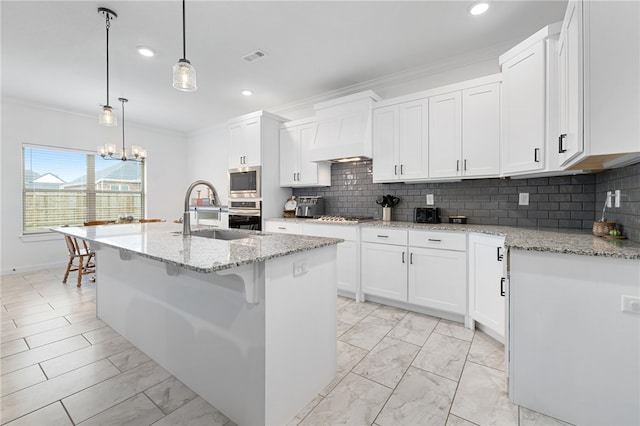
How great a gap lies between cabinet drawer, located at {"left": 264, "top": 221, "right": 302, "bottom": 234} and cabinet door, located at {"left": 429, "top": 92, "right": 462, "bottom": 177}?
1766 millimetres

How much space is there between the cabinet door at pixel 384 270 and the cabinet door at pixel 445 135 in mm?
950

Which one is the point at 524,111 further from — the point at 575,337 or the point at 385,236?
the point at 575,337

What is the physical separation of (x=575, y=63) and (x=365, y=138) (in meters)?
2.10

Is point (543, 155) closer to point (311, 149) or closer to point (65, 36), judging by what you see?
point (311, 149)

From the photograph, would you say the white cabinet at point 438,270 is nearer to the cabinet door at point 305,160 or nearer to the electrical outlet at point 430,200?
the electrical outlet at point 430,200

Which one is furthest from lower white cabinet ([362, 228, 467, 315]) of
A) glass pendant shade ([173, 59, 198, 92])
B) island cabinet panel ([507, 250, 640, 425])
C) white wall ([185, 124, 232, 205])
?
white wall ([185, 124, 232, 205])

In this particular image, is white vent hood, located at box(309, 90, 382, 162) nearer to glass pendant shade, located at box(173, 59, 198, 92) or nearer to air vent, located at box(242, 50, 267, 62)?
air vent, located at box(242, 50, 267, 62)

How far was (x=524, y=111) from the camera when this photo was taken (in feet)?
7.63

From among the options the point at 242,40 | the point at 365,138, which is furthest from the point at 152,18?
the point at 365,138

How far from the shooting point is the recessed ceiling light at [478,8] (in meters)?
2.28

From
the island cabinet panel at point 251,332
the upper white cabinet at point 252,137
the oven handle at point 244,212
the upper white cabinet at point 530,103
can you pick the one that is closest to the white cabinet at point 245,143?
the upper white cabinet at point 252,137

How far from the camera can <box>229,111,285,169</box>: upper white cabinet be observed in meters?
4.14

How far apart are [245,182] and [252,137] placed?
683 millimetres

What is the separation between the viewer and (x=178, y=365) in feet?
6.13
